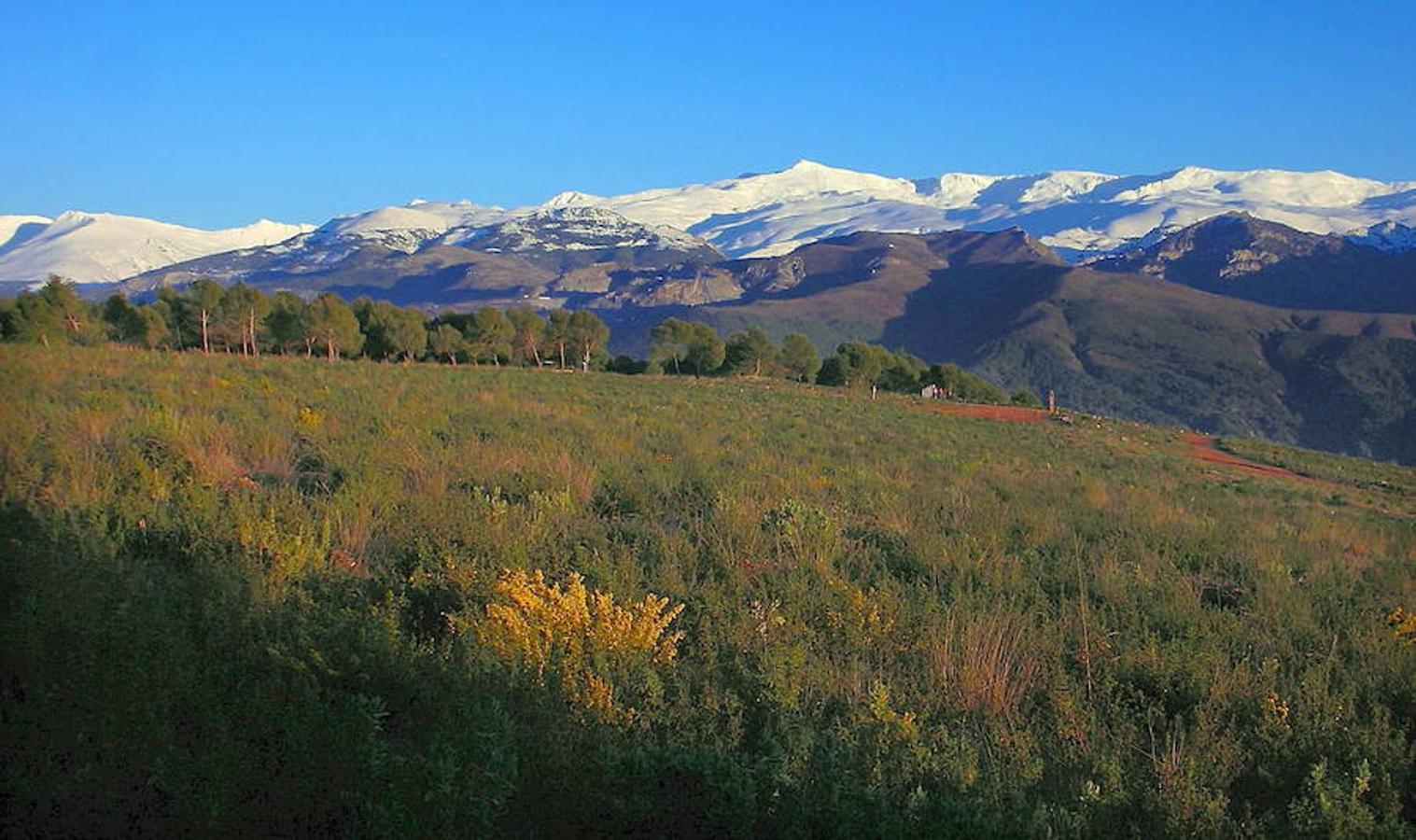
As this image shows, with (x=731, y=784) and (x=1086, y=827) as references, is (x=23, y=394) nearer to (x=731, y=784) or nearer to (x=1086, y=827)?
(x=731, y=784)

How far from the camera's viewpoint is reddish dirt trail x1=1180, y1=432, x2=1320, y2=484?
32062 mm

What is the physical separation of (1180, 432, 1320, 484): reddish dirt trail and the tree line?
2685cm

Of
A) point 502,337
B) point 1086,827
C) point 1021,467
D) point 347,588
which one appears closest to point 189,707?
point 347,588

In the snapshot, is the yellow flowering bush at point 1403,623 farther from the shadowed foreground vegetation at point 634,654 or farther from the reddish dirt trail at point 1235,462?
the reddish dirt trail at point 1235,462

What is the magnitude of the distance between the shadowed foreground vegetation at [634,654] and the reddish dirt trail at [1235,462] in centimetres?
2607

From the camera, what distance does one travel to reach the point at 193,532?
588 cm

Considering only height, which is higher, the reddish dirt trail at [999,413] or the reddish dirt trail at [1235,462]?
the reddish dirt trail at [999,413]

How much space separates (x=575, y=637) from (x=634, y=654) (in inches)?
13.1

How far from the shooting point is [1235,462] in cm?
3619

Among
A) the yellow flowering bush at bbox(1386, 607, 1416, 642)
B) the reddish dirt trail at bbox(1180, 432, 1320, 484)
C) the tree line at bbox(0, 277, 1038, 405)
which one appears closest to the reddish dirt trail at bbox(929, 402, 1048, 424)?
the reddish dirt trail at bbox(1180, 432, 1320, 484)

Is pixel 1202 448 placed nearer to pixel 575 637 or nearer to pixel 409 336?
pixel 575 637

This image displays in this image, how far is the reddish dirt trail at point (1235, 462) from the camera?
3206cm

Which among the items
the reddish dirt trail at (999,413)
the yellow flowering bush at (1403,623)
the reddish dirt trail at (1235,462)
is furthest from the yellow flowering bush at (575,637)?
the reddish dirt trail at (999,413)

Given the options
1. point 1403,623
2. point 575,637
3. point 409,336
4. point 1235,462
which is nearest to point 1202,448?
point 1235,462
